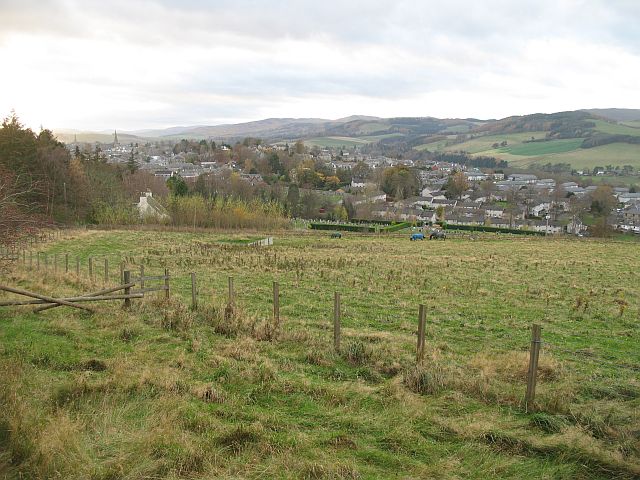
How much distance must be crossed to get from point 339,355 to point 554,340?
6462 mm

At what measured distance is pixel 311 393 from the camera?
25.0ft

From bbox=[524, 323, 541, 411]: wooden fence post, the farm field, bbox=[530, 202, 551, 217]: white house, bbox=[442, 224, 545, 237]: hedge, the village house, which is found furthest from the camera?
bbox=[530, 202, 551, 217]: white house

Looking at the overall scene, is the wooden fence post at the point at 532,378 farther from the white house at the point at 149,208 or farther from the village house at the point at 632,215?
the village house at the point at 632,215

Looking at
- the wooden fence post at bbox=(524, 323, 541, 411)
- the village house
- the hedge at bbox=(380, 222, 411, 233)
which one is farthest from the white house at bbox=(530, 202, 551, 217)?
the wooden fence post at bbox=(524, 323, 541, 411)

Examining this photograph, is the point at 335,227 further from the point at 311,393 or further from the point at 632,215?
the point at 632,215

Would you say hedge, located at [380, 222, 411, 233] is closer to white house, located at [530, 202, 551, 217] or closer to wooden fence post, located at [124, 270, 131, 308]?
white house, located at [530, 202, 551, 217]

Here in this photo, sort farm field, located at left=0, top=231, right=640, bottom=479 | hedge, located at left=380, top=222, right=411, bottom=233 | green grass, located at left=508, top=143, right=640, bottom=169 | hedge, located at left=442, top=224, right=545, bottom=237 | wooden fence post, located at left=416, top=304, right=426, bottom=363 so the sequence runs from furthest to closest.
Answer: green grass, located at left=508, top=143, right=640, bottom=169
hedge, located at left=442, top=224, right=545, bottom=237
hedge, located at left=380, top=222, right=411, bottom=233
wooden fence post, located at left=416, top=304, right=426, bottom=363
farm field, located at left=0, top=231, right=640, bottom=479

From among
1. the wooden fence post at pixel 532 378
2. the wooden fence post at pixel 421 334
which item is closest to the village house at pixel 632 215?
the wooden fence post at pixel 421 334

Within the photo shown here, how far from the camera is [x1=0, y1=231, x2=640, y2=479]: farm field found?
5.54 meters

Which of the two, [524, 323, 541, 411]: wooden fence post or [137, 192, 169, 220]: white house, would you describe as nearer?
[524, 323, 541, 411]: wooden fence post

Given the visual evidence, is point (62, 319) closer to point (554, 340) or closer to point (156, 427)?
point (156, 427)

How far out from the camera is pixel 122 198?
198 feet

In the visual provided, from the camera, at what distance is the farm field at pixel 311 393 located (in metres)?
5.54

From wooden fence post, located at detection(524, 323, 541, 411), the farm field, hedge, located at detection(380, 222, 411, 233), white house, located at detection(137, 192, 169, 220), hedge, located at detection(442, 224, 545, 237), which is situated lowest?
hedge, located at detection(442, 224, 545, 237)
